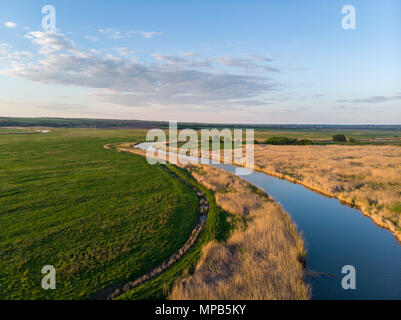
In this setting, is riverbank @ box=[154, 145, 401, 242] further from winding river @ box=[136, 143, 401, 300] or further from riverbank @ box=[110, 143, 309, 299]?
riverbank @ box=[110, 143, 309, 299]

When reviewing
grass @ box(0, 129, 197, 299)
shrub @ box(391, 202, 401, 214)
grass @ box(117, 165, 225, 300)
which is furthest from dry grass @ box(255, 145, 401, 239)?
grass @ box(0, 129, 197, 299)

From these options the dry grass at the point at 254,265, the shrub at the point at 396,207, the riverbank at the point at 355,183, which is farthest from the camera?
the riverbank at the point at 355,183

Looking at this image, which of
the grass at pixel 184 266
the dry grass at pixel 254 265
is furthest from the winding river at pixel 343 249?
the grass at pixel 184 266

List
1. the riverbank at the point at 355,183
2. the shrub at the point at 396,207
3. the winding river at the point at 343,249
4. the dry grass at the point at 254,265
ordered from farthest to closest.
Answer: the riverbank at the point at 355,183, the shrub at the point at 396,207, the winding river at the point at 343,249, the dry grass at the point at 254,265

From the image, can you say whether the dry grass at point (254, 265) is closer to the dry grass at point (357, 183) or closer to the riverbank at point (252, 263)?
the riverbank at point (252, 263)

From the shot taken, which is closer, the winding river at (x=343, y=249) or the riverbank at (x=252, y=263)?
the riverbank at (x=252, y=263)

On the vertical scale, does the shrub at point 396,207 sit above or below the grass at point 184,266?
above
